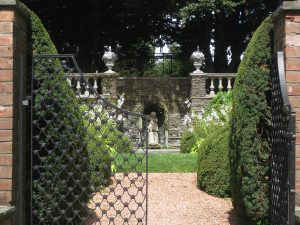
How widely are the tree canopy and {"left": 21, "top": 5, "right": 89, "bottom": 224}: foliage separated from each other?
1838 cm

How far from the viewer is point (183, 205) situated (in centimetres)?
738

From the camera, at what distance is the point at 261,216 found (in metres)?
4.91

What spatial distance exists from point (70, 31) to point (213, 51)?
8.34 metres

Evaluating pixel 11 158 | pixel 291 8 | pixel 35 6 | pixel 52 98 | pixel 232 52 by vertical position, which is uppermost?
pixel 35 6

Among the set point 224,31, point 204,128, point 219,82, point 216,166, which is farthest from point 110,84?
point 216,166

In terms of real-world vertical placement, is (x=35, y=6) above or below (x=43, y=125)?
above

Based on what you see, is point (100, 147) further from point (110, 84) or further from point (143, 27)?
point (143, 27)

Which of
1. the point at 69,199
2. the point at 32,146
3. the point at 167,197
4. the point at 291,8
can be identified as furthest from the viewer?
the point at 167,197

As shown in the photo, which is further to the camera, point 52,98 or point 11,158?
point 52,98

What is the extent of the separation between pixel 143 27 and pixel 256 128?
2189 centimetres

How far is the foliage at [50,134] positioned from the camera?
15.6 ft

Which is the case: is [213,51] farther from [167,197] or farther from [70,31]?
[167,197]

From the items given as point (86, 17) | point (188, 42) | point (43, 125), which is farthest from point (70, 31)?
point (43, 125)

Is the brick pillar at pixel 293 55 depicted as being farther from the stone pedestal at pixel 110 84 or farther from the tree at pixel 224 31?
the tree at pixel 224 31
